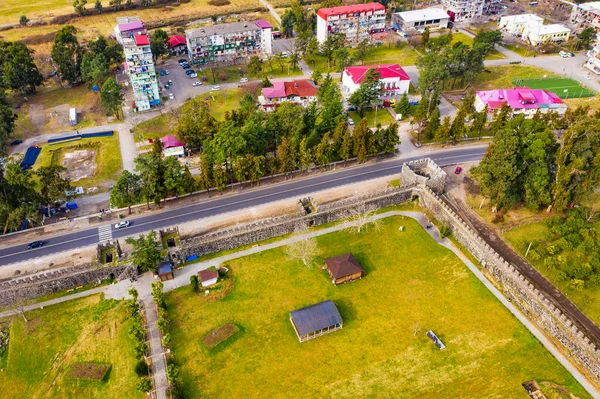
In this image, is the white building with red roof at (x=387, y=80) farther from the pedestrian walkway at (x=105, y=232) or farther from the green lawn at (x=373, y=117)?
the pedestrian walkway at (x=105, y=232)

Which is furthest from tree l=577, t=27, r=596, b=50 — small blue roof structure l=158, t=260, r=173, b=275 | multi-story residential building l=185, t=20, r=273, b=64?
small blue roof structure l=158, t=260, r=173, b=275

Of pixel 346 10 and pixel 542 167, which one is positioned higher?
pixel 346 10

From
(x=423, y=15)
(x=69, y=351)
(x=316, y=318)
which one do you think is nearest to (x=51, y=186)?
(x=69, y=351)

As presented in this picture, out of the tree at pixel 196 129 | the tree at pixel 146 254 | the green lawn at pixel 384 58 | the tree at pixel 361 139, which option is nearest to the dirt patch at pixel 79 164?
the tree at pixel 196 129

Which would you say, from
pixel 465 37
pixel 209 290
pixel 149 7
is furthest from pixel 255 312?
pixel 149 7

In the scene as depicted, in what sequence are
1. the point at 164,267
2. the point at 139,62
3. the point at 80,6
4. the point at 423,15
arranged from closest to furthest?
the point at 164,267
the point at 139,62
the point at 423,15
the point at 80,6

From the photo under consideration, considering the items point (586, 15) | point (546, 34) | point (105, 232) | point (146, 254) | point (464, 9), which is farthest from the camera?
point (464, 9)

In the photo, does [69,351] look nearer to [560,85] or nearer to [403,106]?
[403,106]

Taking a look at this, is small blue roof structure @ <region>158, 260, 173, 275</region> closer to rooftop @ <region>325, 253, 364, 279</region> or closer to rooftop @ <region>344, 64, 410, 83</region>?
rooftop @ <region>325, 253, 364, 279</region>
